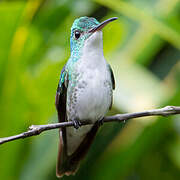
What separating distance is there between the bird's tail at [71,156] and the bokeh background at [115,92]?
522mm

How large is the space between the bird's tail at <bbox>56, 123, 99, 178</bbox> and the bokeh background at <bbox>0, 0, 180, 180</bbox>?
20.6 inches

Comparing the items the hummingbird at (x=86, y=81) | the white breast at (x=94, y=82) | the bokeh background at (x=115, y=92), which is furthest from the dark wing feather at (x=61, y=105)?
the bokeh background at (x=115, y=92)

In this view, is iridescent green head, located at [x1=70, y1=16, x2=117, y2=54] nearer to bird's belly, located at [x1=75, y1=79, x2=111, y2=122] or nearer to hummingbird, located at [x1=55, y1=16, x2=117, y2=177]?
hummingbird, located at [x1=55, y1=16, x2=117, y2=177]

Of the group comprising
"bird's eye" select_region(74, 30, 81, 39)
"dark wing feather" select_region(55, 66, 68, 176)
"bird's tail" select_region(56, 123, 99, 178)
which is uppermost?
"bird's eye" select_region(74, 30, 81, 39)

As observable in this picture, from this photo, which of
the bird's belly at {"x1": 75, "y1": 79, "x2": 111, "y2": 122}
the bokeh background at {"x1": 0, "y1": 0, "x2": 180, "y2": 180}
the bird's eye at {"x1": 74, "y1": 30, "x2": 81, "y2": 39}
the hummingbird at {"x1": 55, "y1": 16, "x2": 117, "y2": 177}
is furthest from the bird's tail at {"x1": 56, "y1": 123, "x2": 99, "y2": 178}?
the bird's eye at {"x1": 74, "y1": 30, "x2": 81, "y2": 39}

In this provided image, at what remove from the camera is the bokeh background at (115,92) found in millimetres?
3738

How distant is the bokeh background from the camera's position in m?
3.74

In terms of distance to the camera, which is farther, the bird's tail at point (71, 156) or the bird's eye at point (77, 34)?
the bird's tail at point (71, 156)

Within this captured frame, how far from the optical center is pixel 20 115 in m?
3.75

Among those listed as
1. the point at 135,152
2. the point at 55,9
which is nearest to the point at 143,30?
the point at 55,9

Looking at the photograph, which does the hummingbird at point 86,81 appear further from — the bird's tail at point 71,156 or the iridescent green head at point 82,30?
the bird's tail at point 71,156

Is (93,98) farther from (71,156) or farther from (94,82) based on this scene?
(71,156)

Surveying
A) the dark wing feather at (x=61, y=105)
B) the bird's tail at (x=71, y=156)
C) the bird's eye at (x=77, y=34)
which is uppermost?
the bird's eye at (x=77, y=34)

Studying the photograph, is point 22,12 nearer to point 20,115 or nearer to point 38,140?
point 20,115
